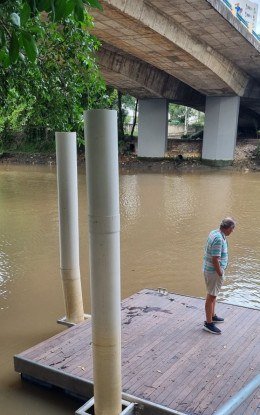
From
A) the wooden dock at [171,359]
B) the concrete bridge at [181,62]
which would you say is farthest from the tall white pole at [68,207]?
the concrete bridge at [181,62]

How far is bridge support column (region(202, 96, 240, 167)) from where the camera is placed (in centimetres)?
2583

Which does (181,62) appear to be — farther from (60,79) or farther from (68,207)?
(60,79)

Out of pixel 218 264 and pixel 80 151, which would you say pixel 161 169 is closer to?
pixel 80 151

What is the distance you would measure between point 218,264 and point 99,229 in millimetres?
2097

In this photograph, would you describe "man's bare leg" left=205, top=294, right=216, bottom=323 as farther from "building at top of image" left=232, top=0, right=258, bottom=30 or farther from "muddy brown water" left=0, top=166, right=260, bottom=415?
"building at top of image" left=232, top=0, right=258, bottom=30

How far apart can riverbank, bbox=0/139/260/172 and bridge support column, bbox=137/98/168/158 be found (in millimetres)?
679

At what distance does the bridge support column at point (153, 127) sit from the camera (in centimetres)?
2816

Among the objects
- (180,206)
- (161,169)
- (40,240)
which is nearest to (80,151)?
(161,169)

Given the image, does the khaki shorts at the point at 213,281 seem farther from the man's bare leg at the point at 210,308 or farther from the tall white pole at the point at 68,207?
the tall white pole at the point at 68,207

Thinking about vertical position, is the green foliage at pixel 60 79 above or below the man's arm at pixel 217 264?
above

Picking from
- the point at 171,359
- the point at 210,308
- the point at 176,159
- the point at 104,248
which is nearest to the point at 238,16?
the point at 176,159

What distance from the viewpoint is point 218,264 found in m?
5.04

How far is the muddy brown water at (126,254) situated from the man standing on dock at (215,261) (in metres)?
1.88

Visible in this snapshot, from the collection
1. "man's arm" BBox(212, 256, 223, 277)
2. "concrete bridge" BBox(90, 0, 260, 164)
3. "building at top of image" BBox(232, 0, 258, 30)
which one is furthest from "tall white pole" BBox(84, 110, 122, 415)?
"building at top of image" BBox(232, 0, 258, 30)
